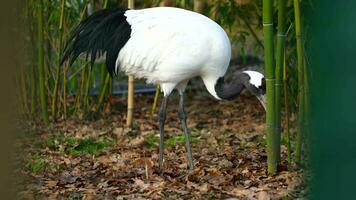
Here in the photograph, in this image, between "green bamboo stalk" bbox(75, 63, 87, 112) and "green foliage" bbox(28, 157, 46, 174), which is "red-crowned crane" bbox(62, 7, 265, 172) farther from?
"green bamboo stalk" bbox(75, 63, 87, 112)

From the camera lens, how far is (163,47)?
18.8 ft

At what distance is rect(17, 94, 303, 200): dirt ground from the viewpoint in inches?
197

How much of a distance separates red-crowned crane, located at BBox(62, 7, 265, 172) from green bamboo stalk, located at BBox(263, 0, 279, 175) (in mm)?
803

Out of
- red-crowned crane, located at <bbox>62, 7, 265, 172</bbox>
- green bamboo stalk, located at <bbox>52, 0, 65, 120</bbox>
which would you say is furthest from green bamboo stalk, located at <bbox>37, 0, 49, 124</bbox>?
red-crowned crane, located at <bbox>62, 7, 265, 172</bbox>

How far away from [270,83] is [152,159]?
1.65m

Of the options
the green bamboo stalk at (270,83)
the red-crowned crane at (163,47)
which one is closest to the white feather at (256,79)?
the red-crowned crane at (163,47)

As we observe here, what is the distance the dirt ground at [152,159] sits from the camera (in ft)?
16.4

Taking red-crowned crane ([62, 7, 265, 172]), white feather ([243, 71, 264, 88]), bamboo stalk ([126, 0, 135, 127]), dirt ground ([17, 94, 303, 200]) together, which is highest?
red-crowned crane ([62, 7, 265, 172])

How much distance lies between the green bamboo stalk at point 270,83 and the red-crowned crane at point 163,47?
803 mm

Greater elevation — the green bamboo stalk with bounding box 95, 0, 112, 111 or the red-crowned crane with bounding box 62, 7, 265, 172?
the red-crowned crane with bounding box 62, 7, 265, 172

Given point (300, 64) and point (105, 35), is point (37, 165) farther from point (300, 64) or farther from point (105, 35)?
point (300, 64)

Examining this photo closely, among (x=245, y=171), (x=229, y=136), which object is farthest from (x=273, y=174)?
(x=229, y=136)

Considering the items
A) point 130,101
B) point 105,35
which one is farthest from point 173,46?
point 130,101

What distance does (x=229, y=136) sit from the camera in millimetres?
7531
